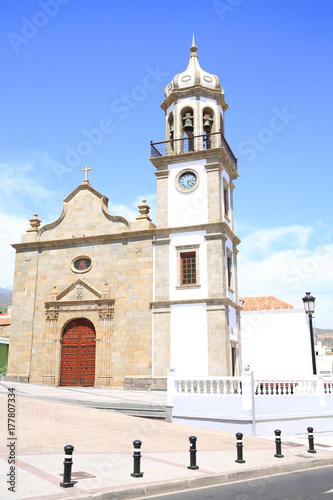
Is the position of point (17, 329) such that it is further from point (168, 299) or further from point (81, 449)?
point (81, 449)

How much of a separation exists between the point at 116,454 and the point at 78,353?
15.8 metres

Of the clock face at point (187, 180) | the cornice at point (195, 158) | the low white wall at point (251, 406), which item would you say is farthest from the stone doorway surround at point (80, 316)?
the low white wall at point (251, 406)

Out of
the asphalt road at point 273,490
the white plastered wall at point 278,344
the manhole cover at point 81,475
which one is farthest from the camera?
the white plastered wall at point 278,344

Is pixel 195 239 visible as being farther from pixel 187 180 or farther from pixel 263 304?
pixel 263 304

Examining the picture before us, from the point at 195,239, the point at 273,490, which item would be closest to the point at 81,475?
the point at 273,490

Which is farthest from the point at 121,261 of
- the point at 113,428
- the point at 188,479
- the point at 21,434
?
the point at 188,479

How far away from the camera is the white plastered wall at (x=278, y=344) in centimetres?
3611

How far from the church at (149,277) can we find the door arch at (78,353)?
6 cm

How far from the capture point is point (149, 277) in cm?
2522

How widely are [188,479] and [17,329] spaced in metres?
20.4

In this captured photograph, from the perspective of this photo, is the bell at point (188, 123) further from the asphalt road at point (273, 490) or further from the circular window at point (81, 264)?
the asphalt road at point (273, 490)

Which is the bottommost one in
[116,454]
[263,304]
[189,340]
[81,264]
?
[116,454]

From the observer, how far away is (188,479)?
28.1 feet

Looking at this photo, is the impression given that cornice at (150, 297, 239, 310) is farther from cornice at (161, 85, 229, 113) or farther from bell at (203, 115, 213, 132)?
cornice at (161, 85, 229, 113)
